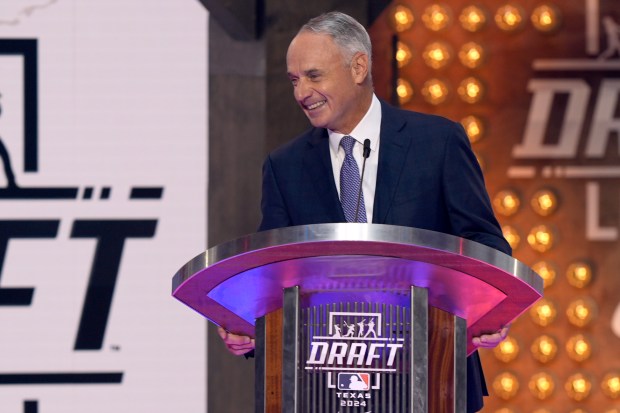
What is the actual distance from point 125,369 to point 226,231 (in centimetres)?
52

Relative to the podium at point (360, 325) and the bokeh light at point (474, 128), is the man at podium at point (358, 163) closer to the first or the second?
the podium at point (360, 325)

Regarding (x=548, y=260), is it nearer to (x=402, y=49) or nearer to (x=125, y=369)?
(x=402, y=49)

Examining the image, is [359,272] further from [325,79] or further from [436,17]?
[436,17]

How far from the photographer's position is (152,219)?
327 cm

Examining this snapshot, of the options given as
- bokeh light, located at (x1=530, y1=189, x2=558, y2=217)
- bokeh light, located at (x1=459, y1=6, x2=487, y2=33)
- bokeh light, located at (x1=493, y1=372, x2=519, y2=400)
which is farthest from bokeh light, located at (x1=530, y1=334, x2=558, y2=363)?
bokeh light, located at (x1=459, y1=6, x2=487, y2=33)

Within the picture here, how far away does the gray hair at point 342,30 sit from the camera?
6.06 feet

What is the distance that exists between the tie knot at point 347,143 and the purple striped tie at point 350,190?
17 mm

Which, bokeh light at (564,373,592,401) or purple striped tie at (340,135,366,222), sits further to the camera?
bokeh light at (564,373,592,401)

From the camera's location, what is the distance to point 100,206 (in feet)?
10.6

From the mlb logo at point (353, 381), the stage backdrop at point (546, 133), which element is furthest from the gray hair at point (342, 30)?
the stage backdrop at point (546, 133)

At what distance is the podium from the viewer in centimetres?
134

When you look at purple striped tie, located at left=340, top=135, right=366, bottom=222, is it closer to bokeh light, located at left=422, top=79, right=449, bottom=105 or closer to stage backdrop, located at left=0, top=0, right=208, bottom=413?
stage backdrop, located at left=0, top=0, right=208, bottom=413

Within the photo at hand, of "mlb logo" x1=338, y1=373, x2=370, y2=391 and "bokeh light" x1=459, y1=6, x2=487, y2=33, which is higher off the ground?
"bokeh light" x1=459, y1=6, x2=487, y2=33

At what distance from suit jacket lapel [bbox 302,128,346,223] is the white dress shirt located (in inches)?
0.6
